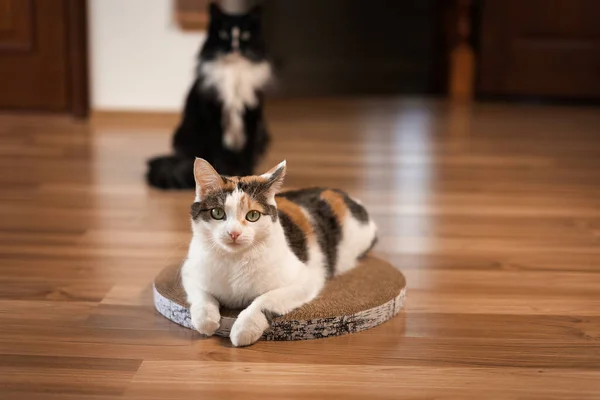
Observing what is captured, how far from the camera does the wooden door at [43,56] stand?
166 inches

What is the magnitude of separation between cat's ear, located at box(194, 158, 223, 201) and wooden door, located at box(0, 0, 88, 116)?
2822mm

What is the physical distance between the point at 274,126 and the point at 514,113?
4.78 ft

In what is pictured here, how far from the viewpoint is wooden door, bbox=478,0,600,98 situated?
511 centimetres

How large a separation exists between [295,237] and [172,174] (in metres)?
1.25

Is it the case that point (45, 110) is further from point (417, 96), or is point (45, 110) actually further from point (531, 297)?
point (531, 297)

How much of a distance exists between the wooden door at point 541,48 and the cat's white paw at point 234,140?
2.77 meters

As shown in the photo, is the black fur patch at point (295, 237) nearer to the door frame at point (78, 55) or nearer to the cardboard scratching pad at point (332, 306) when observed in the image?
the cardboard scratching pad at point (332, 306)

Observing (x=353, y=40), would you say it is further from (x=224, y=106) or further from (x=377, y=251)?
(x=377, y=251)

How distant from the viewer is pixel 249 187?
1.59 m

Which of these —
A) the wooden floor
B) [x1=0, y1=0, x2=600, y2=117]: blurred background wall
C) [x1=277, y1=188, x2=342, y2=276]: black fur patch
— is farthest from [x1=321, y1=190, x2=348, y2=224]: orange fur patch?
[x1=0, y1=0, x2=600, y2=117]: blurred background wall

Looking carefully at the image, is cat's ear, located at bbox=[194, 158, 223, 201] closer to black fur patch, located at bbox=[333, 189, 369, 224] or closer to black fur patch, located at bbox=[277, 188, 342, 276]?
black fur patch, located at bbox=[277, 188, 342, 276]

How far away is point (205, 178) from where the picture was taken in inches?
62.3

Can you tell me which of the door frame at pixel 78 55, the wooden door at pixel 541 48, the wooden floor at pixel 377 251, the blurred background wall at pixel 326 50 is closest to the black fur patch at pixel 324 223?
the wooden floor at pixel 377 251

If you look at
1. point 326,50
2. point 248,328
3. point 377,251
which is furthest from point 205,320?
point 326,50
